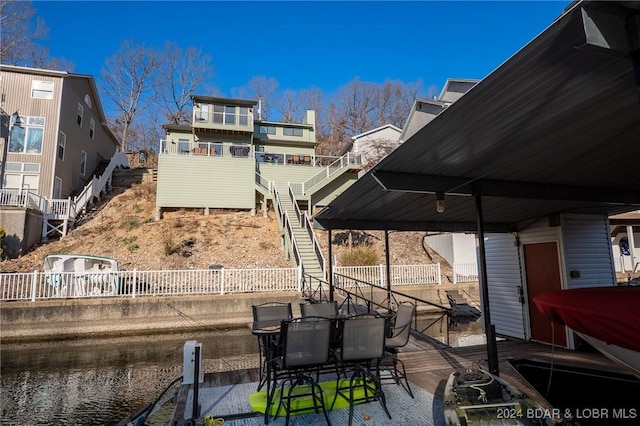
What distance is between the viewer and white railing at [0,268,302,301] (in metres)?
10.5

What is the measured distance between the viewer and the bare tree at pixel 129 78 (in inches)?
Answer: 1309

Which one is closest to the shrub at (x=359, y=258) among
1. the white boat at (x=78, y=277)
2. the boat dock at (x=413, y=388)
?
the boat dock at (x=413, y=388)

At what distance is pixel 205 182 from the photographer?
1973 cm

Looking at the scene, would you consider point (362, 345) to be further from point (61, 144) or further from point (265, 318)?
point (61, 144)

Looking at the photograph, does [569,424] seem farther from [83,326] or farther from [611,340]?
[83,326]

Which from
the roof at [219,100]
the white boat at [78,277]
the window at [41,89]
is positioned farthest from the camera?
the roof at [219,100]

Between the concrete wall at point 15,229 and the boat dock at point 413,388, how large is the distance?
14491 mm

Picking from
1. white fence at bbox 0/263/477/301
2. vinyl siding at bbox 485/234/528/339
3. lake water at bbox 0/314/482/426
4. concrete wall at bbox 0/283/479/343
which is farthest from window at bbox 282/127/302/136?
vinyl siding at bbox 485/234/528/339

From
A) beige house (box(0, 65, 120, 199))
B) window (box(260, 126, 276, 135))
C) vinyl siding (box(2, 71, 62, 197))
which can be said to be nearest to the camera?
beige house (box(0, 65, 120, 199))

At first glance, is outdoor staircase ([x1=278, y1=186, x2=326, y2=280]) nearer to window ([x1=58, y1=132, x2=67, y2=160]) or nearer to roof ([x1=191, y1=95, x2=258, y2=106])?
roof ([x1=191, y1=95, x2=258, y2=106])

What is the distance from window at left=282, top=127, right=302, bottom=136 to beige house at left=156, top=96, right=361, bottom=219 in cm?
90

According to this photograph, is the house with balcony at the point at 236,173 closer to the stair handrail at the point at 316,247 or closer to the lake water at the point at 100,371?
the stair handrail at the point at 316,247

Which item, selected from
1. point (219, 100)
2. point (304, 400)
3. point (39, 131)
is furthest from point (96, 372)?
point (219, 100)

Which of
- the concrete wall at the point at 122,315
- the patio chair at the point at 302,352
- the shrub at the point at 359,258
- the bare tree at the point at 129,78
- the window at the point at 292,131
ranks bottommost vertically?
the concrete wall at the point at 122,315
